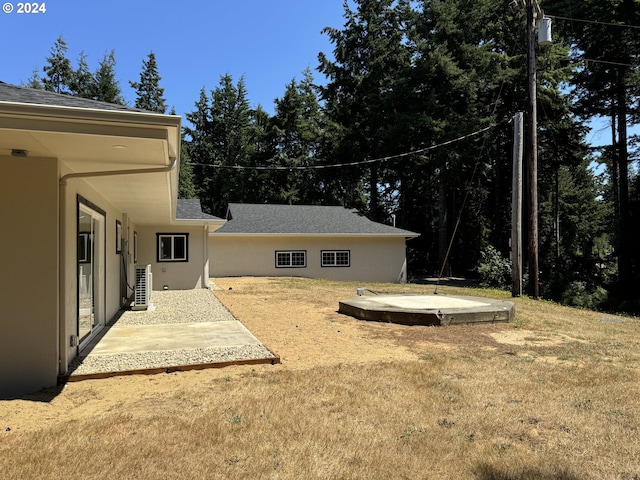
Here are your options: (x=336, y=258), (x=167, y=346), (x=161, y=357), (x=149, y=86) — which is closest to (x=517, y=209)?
(x=336, y=258)

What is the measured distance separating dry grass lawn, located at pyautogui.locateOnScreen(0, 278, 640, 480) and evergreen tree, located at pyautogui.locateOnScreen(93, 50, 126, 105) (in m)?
32.2

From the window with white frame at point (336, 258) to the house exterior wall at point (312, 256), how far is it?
158 mm

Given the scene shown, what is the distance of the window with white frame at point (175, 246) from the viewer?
617 inches

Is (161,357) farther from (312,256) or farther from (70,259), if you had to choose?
(312,256)

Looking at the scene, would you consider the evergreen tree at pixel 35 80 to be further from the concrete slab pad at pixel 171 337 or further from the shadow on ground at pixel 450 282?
the concrete slab pad at pixel 171 337

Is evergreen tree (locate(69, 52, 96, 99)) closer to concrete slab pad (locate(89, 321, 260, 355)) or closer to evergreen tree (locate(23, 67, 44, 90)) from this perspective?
evergreen tree (locate(23, 67, 44, 90))

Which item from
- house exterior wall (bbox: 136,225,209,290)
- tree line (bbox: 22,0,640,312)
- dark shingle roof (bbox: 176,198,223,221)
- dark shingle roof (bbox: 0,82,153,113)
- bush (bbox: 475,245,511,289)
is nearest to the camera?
dark shingle roof (bbox: 0,82,153,113)

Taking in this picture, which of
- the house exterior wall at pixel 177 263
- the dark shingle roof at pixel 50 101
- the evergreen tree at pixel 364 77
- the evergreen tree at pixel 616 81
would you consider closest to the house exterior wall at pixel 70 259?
the dark shingle roof at pixel 50 101

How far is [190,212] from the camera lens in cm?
1560

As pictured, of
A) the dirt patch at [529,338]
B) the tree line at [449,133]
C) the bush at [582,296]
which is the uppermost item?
the tree line at [449,133]

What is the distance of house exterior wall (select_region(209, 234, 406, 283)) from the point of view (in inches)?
815

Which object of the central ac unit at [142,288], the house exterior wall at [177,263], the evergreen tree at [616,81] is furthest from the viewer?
the evergreen tree at [616,81]

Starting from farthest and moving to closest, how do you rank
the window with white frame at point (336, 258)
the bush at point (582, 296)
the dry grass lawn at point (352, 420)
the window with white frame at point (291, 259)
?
the window with white frame at point (336, 258) → the window with white frame at point (291, 259) → the bush at point (582, 296) → the dry grass lawn at point (352, 420)

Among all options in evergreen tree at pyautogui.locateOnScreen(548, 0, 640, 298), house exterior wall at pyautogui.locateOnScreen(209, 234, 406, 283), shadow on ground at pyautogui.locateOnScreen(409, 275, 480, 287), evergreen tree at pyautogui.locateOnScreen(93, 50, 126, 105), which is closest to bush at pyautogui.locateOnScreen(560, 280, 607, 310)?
evergreen tree at pyautogui.locateOnScreen(548, 0, 640, 298)
